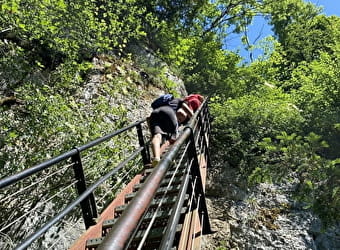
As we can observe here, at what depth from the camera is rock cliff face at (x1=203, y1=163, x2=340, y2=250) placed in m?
6.89

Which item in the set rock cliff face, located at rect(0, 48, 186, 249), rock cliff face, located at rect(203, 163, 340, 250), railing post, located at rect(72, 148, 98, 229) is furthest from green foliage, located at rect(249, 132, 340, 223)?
railing post, located at rect(72, 148, 98, 229)

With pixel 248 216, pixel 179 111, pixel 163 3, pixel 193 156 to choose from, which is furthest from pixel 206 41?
pixel 193 156

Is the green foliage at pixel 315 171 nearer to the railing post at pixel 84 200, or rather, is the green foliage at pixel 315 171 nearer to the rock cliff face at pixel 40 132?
the rock cliff face at pixel 40 132

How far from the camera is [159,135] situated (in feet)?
15.8

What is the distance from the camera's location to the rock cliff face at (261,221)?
6887 mm

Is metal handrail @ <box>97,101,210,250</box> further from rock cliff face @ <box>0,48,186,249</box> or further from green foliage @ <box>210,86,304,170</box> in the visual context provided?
green foliage @ <box>210,86,304,170</box>

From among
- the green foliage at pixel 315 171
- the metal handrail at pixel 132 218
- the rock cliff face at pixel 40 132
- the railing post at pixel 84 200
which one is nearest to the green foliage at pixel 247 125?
the green foliage at pixel 315 171

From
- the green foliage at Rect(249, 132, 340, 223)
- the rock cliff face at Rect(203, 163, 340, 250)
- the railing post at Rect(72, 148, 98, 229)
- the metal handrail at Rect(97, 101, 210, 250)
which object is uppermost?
the metal handrail at Rect(97, 101, 210, 250)

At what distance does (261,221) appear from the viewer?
737 cm

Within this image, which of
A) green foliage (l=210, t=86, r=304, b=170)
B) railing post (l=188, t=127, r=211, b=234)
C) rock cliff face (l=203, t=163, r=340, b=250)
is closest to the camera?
railing post (l=188, t=127, r=211, b=234)

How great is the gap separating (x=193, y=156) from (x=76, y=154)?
1226 millimetres

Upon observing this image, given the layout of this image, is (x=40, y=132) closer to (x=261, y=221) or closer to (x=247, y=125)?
(x=261, y=221)

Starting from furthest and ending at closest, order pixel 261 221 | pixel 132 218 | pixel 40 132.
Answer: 1. pixel 261 221
2. pixel 40 132
3. pixel 132 218

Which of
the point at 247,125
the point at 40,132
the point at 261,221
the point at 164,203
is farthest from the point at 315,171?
the point at 40,132
